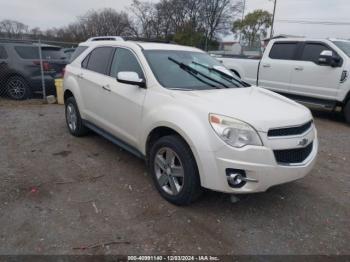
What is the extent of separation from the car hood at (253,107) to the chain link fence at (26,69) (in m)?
7.07

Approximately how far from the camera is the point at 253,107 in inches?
133

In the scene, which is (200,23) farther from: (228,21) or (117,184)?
(117,184)

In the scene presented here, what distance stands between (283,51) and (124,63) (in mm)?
5864

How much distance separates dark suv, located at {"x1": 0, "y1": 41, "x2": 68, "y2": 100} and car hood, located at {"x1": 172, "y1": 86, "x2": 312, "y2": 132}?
7.08 meters

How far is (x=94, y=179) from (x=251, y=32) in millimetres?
58307

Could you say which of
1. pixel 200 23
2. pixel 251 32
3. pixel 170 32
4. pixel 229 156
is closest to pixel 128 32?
pixel 170 32

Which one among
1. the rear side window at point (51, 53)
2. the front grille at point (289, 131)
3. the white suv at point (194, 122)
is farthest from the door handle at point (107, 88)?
the rear side window at point (51, 53)

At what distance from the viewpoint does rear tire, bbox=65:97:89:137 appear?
18.7ft

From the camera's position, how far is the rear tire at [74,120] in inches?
224

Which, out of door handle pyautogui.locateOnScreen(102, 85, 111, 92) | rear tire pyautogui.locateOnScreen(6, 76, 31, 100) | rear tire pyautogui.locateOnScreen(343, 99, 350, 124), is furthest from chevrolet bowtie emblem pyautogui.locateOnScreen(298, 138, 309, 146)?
rear tire pyautogui.locateOnScreen(6, 76, 31, 100)

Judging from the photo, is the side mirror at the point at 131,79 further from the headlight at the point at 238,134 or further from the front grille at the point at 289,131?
the front grille at the point at 289,131

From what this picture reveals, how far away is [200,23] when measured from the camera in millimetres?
46031

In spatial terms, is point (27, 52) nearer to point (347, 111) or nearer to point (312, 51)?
Answer: point (312, 51)

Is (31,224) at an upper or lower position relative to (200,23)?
lower
